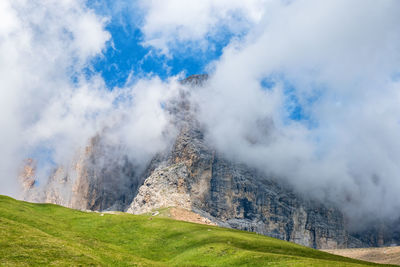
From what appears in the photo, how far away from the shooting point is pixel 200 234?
86.3m

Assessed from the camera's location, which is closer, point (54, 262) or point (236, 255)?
point (54, 262)

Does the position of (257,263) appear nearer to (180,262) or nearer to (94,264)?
(180,262)

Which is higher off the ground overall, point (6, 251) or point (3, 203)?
point (3, 203)

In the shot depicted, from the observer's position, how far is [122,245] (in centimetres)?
7775

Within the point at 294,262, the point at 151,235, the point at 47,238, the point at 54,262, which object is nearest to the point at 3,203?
the point at 151,235

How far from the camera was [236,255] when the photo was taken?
61844 mm

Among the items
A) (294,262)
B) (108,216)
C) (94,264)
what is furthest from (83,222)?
(294,262)

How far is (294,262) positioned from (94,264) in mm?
28390

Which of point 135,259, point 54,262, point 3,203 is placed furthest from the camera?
point 3,203

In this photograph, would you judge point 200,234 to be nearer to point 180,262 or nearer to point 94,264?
point 180,262

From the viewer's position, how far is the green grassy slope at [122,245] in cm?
4359

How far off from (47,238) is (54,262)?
34.5 feet

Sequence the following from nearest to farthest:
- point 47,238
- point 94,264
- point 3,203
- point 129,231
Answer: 1. point 94,264
2. point 47,238
3. point 3,203
4. point 129,231

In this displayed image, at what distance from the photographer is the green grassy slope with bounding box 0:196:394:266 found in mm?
43594
